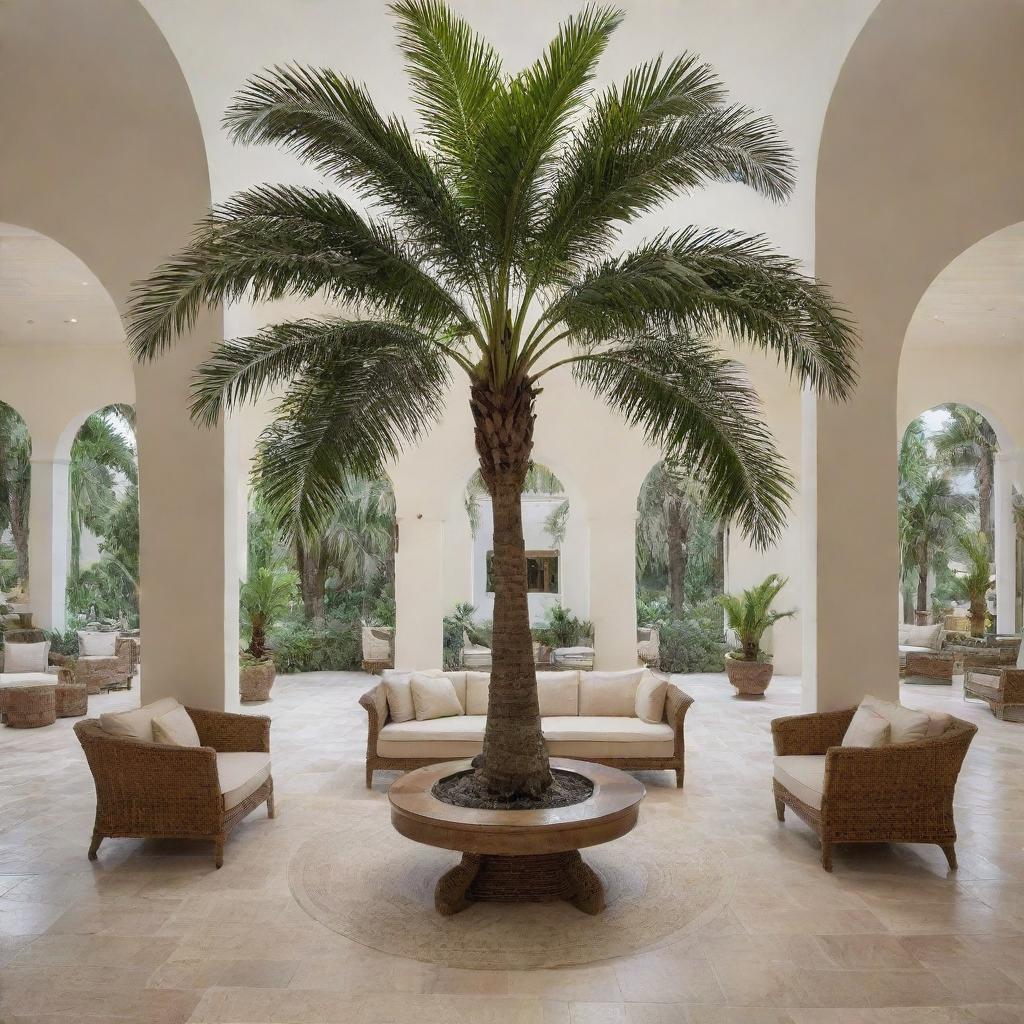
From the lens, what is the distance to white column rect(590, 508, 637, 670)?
13.0 m

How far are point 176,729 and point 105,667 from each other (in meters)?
7.44

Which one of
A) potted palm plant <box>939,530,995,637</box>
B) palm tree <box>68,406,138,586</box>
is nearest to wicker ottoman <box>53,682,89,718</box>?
palm tree <box>68,406,138,586</box>

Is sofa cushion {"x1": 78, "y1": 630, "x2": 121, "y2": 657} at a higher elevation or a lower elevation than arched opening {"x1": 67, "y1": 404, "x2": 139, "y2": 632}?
lower

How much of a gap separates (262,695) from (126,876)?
680 centimetres

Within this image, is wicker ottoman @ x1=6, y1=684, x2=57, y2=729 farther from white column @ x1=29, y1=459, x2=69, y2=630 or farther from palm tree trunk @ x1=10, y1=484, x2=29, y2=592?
palm tree trunk @ x1=10, y1=484, x2=29, y2=592

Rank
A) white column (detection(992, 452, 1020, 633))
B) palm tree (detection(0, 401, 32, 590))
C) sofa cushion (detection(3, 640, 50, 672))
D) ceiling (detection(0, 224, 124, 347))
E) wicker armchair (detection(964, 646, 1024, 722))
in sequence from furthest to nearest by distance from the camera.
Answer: palm tree (detection(0, 401, 32, 590))
white column (detection(992, 452, 1020, 633))
sofa cushion (detection(3, 640, 50, 672))
wicker armchair (detection(964, 646, 1024, 722))
ceiling (detection(0, 224, 124, 347))

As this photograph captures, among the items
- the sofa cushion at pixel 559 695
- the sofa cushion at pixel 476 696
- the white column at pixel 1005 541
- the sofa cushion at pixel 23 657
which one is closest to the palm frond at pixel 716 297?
the sofa cushion at pixel 559 695

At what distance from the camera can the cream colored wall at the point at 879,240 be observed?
7.29 m

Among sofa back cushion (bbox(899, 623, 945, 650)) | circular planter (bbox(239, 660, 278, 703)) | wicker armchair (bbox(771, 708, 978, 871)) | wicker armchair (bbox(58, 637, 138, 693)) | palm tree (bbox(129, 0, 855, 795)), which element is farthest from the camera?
sofa back cushion (bbox(899, 623, 945, 650))

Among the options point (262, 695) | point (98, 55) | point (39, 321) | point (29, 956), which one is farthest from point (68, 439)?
point (29, 956)

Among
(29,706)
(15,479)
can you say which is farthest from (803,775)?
(15,479)

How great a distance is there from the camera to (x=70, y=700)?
1123cm

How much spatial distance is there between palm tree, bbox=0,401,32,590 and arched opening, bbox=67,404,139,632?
1.09m

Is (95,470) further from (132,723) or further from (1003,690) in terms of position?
(1003,690)
